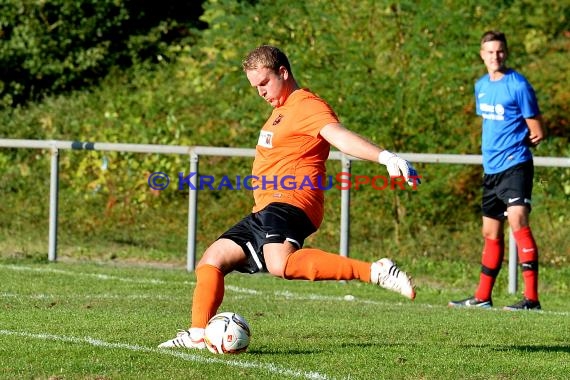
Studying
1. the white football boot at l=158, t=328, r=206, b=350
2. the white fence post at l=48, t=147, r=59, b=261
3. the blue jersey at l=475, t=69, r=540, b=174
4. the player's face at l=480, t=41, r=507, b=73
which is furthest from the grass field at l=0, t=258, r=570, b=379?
the player's face at l=480, t=41, r=507, b=73

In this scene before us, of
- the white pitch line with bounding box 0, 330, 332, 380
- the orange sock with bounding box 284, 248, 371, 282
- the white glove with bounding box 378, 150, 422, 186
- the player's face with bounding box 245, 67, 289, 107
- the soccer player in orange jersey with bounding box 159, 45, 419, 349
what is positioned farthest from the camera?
the player's face with bounding box 245, 67, 289, 107

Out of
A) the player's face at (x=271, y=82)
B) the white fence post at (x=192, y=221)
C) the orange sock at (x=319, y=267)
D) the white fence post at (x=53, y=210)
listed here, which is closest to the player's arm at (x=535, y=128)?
the player's face at (x=271, y=82)

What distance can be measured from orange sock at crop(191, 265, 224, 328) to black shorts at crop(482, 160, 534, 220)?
4092 millimetres

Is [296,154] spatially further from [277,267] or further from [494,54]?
[494,54]

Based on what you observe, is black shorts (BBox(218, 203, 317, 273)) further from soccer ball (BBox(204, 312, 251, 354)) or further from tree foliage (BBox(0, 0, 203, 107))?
tree foliage (BBox(0, 0, 203, 107))

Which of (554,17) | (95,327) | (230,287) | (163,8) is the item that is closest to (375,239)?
(230,287)

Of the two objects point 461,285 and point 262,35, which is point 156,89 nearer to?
point 262,35

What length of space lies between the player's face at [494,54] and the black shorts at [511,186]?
860mm

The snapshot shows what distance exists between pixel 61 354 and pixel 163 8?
17.5 m

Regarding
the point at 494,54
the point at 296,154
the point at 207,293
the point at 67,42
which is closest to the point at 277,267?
the point at 207,293

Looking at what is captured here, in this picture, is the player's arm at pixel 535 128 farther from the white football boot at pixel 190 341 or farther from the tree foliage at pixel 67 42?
the tree foliage at pixel 67 42

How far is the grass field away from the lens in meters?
7.44

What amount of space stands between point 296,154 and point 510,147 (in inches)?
159

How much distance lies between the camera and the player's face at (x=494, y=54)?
1159 centimetres
